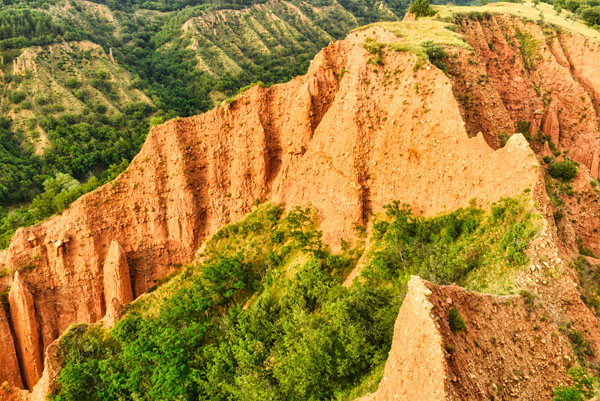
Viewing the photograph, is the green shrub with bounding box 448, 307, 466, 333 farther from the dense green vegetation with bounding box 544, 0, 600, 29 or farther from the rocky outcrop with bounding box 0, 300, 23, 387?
the dense green vegetation with bounding box 544, 0, 600, 29

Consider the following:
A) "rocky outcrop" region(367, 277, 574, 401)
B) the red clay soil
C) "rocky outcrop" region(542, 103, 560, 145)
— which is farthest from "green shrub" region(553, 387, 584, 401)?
"rocky outcrop" region(542, 103, 560, 145)

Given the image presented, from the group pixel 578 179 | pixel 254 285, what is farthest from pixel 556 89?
pixel 254 285

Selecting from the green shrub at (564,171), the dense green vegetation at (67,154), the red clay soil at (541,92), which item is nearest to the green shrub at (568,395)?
the red clay soil at (541,92)

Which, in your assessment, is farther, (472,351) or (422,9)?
(422,9)

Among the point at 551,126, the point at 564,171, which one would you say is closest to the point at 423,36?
the point at 551,126

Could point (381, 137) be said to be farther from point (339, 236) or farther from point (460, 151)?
point (339, 236)

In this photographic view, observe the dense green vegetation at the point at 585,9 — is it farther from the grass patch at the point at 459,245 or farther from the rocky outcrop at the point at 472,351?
the rocky outcrop at the point at 472,351

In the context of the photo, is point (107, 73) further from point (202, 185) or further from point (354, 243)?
point (354, 243)
